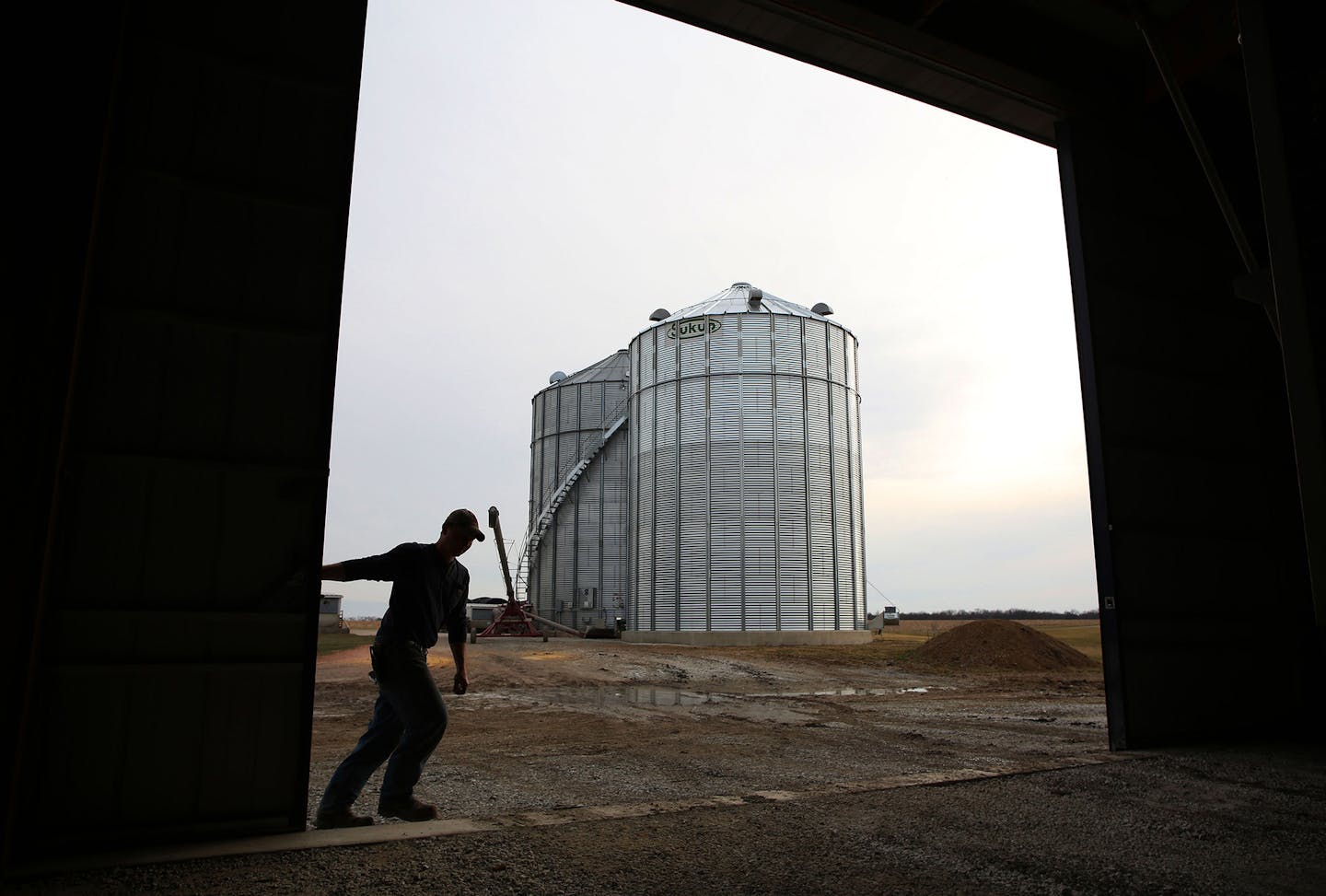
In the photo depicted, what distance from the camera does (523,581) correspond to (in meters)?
Answer: 42.3

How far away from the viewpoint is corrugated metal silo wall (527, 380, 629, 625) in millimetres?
38031

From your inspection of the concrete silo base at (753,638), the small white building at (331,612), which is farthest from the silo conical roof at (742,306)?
the small white building at (331,612)

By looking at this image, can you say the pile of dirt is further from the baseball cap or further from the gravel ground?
the baseball cap

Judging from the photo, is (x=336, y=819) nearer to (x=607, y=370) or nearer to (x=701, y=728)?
(x=701, y=728)

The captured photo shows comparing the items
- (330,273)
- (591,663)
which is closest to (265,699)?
(330,273)

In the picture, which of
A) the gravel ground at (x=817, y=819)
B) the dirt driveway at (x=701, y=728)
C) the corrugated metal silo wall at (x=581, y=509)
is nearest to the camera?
the gravel ground at (x=817, y=819)

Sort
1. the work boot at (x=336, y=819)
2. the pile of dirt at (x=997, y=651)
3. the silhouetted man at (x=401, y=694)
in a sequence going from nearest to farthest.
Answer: the work boot at (x=336, y=819) → the silhouetted man at (x=401, y=694) → the pile of dirt at (x=997, y=651)

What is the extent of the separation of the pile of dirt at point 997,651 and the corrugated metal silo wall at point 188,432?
19081 millimetres

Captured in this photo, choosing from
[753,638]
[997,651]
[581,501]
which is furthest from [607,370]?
[997,651]

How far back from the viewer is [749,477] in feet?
97.5

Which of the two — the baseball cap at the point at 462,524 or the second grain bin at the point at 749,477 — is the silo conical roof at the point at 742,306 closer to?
the second grain bin at the point at 749,477

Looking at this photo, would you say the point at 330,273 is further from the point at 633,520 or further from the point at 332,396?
the point at 633,520

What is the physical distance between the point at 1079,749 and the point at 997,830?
4093 mm

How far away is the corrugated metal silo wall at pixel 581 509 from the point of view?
1497 inches
